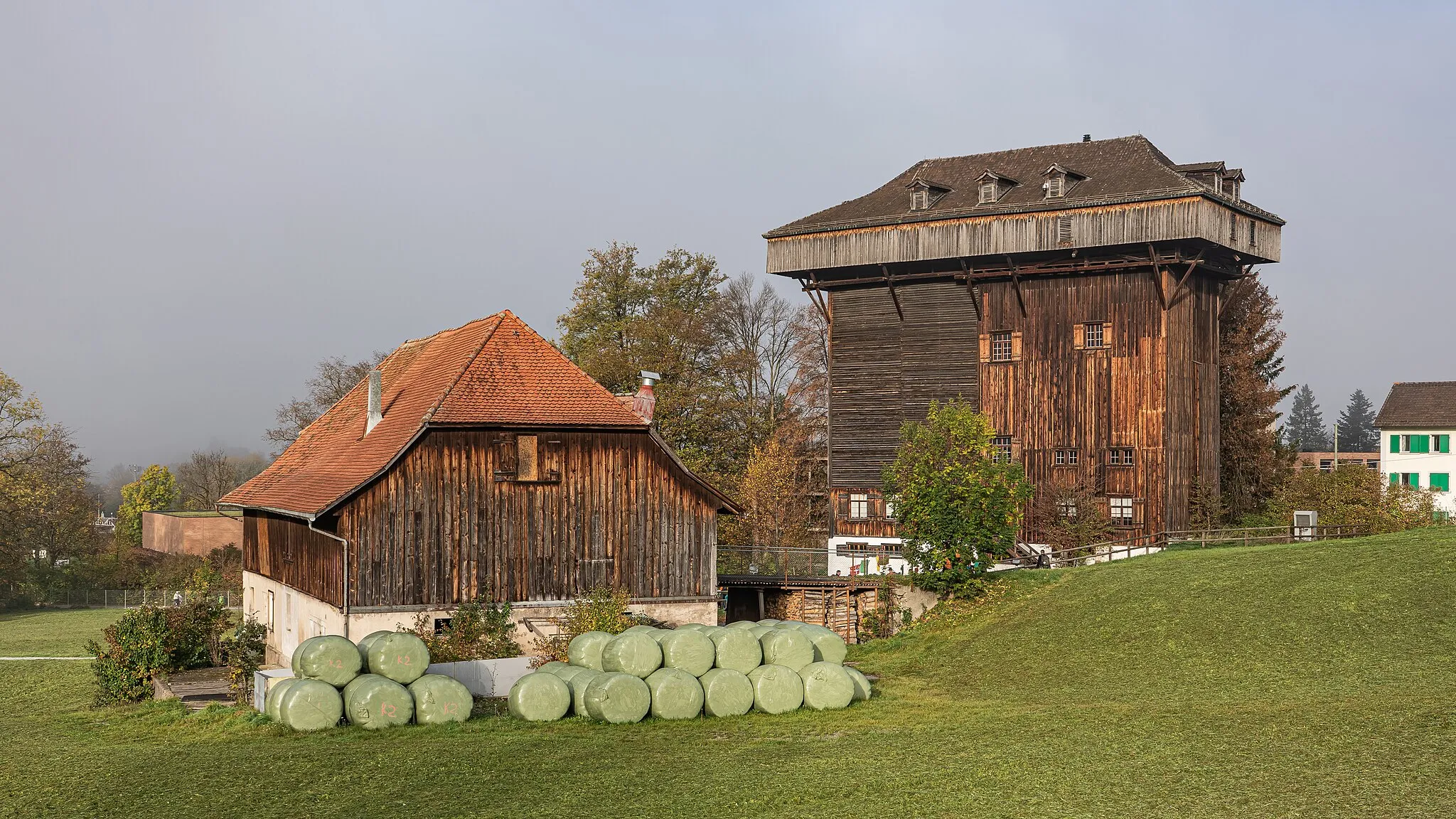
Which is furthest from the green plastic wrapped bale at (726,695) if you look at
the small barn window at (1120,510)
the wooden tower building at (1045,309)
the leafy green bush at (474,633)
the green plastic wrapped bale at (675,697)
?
the small barn window at (1120,510)

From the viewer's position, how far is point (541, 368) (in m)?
32.8

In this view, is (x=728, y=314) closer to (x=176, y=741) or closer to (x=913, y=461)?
(x=913, y=461)

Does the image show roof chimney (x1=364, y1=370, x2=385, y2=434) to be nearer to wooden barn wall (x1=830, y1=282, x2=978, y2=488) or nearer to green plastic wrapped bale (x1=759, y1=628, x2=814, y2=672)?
green plastic wrapped bale (x1=759, y1=628, x2=814, y2=672)

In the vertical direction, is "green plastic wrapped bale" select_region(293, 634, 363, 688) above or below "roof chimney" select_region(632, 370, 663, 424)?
below

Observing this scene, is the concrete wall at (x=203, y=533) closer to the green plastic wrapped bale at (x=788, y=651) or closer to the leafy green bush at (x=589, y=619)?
the leafy green bush at (x=589, y=619)

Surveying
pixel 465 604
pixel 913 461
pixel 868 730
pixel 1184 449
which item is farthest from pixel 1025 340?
pixel 868 730

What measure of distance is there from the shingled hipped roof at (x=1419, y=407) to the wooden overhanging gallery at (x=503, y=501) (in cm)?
6508

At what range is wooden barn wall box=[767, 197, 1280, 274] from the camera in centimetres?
4872

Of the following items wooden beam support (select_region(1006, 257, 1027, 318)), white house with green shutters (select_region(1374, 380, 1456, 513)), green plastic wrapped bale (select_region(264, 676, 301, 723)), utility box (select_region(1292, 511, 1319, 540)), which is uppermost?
wooden beam support (select_region(1006, 257, 1027, 318))

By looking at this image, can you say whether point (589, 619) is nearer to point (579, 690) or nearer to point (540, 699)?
point (579, 690)

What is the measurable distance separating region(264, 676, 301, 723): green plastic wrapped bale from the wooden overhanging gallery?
5855 mm

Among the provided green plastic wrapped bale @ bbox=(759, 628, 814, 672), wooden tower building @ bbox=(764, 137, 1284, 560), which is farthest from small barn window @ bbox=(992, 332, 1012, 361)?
green plastic wrapped bale @ bbox=(759, 628, 814, 672)

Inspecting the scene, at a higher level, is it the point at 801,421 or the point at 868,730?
the point at 801,421

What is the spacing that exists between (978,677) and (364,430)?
1745cm
